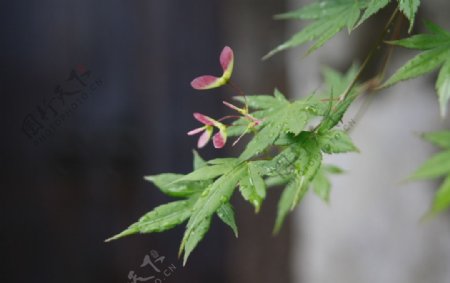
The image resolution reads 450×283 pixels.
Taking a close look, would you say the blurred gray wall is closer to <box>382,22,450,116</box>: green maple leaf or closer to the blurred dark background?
the blurred dark background

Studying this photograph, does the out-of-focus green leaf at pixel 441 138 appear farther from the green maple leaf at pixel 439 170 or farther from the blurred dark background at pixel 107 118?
the blurred dark background at pixel 107 118

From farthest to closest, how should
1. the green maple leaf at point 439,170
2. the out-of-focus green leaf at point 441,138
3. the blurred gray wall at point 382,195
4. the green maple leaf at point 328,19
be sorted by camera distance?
the blurred gray wall at point 382,195, the green maple leaf at point 328,19, the out-of-focus green leaf at point 441,138, the green maple leaf at point 439,170

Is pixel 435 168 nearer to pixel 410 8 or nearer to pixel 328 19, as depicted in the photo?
pixel 410 8

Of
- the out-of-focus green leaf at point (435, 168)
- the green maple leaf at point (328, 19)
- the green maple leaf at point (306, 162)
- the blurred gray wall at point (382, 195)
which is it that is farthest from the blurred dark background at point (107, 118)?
the out-of-focus green leaf at point (435, 168)

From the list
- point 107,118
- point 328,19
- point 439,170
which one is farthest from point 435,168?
point 107,118

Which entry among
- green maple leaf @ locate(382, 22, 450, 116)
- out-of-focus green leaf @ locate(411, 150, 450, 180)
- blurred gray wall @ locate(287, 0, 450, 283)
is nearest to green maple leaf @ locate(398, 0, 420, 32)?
green maple leaf @ locate(382, 22, 450, 116)
